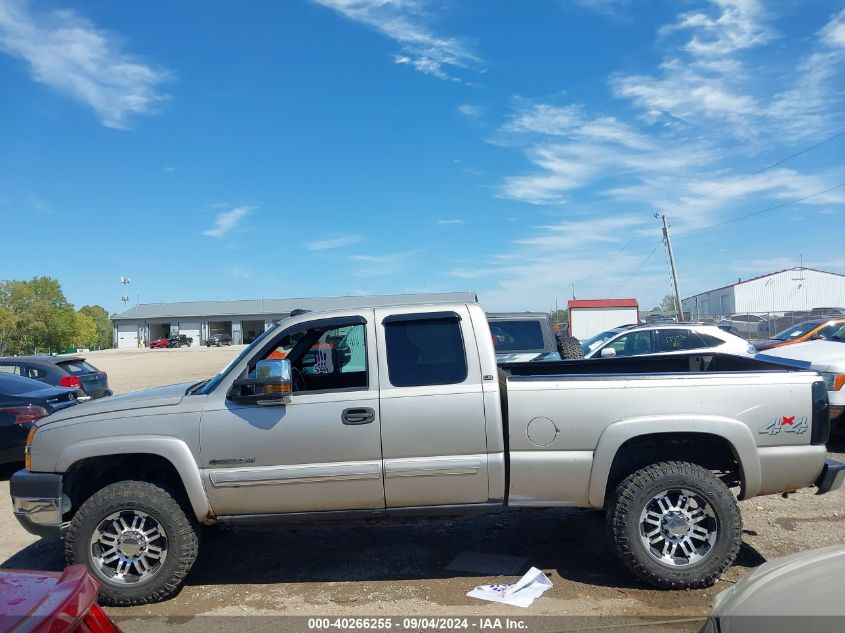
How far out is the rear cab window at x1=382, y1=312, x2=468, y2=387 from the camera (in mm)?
4742

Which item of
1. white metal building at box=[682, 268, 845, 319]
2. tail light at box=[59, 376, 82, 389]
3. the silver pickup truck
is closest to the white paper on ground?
the silver pickup truck

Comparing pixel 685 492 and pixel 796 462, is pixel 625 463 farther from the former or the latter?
pixel 796 462

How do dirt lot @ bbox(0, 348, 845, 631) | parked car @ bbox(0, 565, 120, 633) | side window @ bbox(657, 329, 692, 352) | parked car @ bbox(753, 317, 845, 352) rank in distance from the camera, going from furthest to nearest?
1. parked car @ bbox(753, 317, 845, 352)
2. side window @ bbox(657, 329, 692, 352)
3. dirt lot @ bbox(0, 348, 845, 631)
4. parked car @ bbox(0, 565, 120, 633)

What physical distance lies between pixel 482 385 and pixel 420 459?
66cm

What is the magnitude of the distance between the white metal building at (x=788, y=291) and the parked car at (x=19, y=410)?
58131 millimetres

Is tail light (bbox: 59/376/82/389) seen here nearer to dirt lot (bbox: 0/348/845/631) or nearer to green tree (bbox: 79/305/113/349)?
dirt lot (bbox: 0/348/845/631)

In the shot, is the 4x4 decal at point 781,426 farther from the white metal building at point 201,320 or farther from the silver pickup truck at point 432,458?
the white metal building at point 201,320

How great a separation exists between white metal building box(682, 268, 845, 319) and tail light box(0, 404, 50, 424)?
5840cm

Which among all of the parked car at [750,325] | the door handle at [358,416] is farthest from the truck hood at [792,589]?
the parked car at [750,325]

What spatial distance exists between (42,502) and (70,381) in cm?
916

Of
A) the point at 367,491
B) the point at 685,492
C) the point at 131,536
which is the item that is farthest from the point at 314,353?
the point at 685,492

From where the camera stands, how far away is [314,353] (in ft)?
17.7

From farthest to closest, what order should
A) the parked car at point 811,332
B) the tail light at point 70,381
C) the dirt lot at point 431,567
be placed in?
the parked car at point 811,332 → the tail light at point 70,381 → the dirt lot at point 431,567

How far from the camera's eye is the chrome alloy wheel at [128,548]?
15.1 ft
